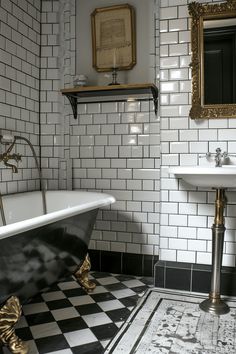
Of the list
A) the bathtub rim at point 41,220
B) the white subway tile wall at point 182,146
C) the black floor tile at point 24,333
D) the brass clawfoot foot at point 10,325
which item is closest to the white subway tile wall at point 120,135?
the white subway tile wall at point 182,146

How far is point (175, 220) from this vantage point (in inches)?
103

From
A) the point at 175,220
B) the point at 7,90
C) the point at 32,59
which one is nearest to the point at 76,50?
the point at 32,59

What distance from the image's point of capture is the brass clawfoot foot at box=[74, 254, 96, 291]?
2498 millimetres

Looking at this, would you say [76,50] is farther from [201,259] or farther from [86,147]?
[201,259]

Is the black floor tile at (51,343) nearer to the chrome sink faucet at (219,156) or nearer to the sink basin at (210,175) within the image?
the sink basin at (210,175)

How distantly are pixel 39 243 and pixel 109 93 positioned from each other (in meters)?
1.59

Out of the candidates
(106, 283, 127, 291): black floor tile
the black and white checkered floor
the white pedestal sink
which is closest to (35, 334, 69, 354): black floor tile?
the black and white checkered floor

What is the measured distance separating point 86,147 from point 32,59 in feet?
3.05

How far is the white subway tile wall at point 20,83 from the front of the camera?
107 inches

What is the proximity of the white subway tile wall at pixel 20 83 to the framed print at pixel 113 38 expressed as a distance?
562 mm

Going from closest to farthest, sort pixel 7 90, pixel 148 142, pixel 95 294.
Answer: pixel 95 294 < pixel 7 90 < pixel 148 142

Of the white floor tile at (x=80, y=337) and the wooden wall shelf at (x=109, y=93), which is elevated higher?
the wooden wall shelf at (x=109, y=93)

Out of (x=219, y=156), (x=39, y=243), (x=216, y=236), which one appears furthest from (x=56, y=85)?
(x=216, y=236)

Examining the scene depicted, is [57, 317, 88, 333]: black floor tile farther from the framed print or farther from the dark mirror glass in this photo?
the framed print
